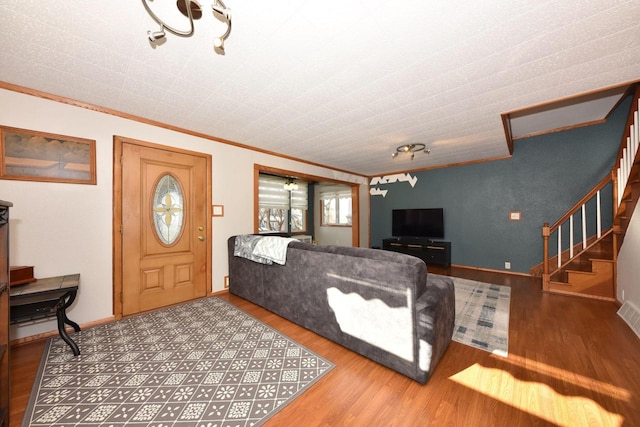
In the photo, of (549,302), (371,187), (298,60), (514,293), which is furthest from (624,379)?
(371,187)

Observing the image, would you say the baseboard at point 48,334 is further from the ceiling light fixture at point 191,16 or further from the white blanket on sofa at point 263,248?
the ceiling light fixture at point 191,16

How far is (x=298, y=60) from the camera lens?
1767 millimetres

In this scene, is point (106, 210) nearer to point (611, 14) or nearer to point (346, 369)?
point (346, 369)

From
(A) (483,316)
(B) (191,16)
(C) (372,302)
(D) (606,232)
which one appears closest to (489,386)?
(C) (372,302)

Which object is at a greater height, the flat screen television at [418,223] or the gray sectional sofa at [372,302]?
the flat screen television at [418,223]

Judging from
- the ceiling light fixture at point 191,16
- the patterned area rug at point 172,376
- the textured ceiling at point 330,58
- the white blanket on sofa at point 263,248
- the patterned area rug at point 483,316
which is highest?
the textured ceiling at point 330,58

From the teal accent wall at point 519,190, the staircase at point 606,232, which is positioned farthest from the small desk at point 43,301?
the staircase at point 606,232

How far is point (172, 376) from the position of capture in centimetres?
167

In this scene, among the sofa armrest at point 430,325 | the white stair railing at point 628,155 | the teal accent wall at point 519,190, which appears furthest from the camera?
the teal accent wall at point 519,190

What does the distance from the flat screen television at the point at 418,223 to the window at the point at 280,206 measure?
279 cm

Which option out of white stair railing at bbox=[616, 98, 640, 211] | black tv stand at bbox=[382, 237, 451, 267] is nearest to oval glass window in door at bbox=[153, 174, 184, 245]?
black tv stand at bbox=[382, 237, 451, 267]

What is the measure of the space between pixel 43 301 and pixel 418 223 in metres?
6.11

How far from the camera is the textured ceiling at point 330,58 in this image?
53.5 inches

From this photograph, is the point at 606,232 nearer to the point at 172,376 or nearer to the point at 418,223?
the point at 418,223
